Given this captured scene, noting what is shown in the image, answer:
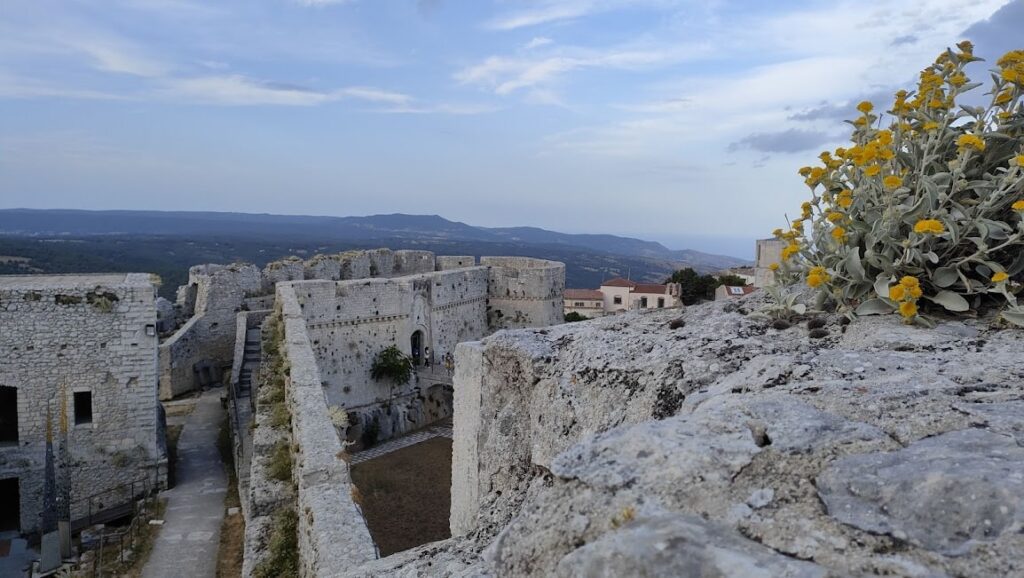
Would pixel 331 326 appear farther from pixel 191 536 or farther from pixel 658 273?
pixel 658 273

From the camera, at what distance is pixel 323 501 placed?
4.95m

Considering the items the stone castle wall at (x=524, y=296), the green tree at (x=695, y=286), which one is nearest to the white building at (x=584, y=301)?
the green tree at (x=695, y=286)

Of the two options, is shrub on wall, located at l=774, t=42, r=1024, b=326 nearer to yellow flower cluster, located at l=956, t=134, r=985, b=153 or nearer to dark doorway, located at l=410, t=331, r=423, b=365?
yellow flower cluster, located at l=956, t=134, r=985, b=153

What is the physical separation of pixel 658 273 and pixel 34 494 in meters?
111

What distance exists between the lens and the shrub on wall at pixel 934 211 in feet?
7.54

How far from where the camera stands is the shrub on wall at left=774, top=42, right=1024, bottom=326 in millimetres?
2299

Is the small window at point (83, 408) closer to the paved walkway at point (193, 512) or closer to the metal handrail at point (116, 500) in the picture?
the metal handrail at point (116, 500)

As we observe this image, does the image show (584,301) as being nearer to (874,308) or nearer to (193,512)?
(193,512)

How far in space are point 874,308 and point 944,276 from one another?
265mm

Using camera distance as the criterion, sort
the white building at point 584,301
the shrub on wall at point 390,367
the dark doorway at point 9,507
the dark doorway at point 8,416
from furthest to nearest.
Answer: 1. the white building at point 584,301
2. the shrub on wall at point 390,367
3. the dark doorway at point 8,416
4. the dark doorway at point 9,507

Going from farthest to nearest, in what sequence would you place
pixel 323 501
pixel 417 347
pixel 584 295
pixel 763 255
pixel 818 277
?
pixel 584 295
pixel 417 347
pixel 763 255
pixel 323 501
pixel 818 277

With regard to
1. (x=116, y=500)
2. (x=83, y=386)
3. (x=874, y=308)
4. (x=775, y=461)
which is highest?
(x=874, y=308)

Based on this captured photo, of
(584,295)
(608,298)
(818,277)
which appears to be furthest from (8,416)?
(584,295)

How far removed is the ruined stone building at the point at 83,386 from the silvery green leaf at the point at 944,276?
11.5 m
